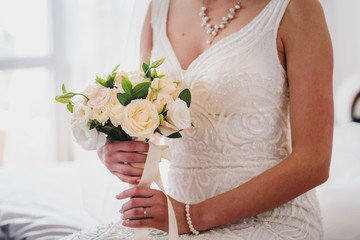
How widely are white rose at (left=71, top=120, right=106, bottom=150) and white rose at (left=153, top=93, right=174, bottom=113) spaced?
19 centimetres

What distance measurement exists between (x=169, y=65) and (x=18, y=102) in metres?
3.13

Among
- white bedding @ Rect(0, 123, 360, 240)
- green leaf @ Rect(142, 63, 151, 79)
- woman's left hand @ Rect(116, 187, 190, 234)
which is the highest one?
green leaf @ Rect(142, 63, 151, 79)

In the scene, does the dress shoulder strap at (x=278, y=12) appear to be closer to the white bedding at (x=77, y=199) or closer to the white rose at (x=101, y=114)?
the white rose at (x=101, y=114)

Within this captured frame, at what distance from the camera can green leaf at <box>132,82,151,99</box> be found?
1.10 meters

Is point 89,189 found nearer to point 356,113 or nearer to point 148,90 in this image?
point 148,90

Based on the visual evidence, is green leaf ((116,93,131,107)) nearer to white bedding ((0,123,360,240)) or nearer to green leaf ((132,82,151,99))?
green leaf ((132,82,151,99))

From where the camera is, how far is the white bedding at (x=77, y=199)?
1.71 m

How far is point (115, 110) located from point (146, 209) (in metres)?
0.31

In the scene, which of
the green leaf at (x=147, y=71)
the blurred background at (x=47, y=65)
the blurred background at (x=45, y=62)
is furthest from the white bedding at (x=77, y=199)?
the blurred background at (x=45, y=62)

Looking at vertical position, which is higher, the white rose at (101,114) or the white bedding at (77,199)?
the white rose at (101,114)

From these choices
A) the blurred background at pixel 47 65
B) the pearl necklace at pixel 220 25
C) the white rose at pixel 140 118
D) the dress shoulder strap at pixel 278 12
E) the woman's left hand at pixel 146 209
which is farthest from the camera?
the blurred background at pixel 47 65

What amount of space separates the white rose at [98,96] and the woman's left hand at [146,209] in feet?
0.91

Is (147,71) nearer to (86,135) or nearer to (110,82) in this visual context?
(110,82)

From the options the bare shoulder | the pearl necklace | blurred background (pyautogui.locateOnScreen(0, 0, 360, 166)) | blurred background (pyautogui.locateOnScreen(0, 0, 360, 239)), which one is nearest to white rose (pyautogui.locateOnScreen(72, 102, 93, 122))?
the pearl necklace
